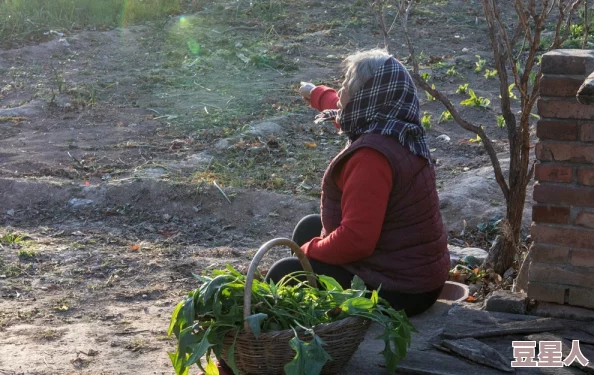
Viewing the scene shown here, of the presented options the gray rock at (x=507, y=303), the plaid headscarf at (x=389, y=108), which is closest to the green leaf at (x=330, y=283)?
the plaid headscarf at (x=389, y=108)

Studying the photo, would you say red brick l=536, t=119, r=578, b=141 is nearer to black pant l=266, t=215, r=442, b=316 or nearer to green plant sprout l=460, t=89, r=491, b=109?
black pant l=266, t=215, r=442, b=316

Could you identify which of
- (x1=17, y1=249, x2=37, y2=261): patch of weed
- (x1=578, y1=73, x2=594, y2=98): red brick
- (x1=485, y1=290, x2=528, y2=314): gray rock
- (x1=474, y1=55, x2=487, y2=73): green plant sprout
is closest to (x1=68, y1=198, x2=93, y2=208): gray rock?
(x1=17, y1=249, x2=37, y2=261): patch of weed

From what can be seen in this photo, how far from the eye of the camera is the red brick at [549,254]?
3354 mm

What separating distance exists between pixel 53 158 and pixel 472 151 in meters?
3.35

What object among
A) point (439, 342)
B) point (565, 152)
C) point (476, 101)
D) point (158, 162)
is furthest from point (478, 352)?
point (476, 101)

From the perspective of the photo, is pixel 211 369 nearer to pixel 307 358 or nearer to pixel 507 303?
pixel 307 358

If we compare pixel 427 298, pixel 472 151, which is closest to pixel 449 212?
pixel 472 151

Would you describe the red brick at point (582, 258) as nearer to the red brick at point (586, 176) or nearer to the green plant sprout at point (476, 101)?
the red brick at point (586, 176)

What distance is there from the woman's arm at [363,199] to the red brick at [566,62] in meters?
0.72

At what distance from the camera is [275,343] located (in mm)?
2812

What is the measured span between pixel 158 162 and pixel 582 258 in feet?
13.1

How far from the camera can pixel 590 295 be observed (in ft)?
10.9

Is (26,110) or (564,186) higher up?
(564,186)

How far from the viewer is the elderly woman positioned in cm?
322
